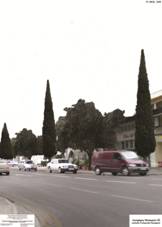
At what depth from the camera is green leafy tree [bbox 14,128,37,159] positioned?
117 m

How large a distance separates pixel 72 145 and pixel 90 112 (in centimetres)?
429

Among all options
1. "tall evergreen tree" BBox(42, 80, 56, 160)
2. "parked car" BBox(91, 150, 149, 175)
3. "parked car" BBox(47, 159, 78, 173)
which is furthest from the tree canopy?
"parked car" BBox(91, 150, 149, 175)

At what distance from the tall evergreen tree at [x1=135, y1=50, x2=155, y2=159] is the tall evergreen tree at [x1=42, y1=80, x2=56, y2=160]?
85.0 feet

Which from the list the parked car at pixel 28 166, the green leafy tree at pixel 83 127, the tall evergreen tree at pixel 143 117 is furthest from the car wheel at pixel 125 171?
the parked car at pixel 28 166

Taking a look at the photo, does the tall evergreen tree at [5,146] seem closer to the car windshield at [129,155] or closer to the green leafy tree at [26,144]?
the green leafy tree at [26,144]

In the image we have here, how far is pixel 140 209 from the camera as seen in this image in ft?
43.4

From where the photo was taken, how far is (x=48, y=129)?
75188mm

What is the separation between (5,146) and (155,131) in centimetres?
7033

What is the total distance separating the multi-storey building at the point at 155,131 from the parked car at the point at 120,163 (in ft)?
48.3

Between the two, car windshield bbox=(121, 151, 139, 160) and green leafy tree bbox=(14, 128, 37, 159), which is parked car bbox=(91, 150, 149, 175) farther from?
green leafy tree bbox=(14, 128, 37, 159)

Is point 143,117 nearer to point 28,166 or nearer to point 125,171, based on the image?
point 125,171

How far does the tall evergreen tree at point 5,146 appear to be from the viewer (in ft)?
405

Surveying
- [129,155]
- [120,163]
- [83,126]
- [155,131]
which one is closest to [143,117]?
[129,155]

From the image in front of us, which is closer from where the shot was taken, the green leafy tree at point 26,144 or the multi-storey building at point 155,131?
the multi-storey building at point 155,131
